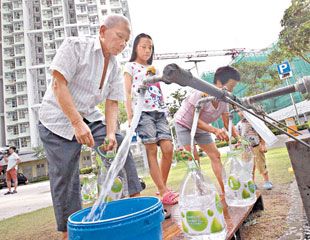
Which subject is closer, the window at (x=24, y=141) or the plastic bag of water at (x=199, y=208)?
the plastic bag of water at (x=199, y=208)

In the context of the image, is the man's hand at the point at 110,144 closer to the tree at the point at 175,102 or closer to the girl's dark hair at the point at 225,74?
the girl's dark hair at the point at 225,74

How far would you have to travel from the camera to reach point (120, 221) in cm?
62

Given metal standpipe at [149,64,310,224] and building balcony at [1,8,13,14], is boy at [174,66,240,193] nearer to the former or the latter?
metal standpipe at [149,64,310,224]

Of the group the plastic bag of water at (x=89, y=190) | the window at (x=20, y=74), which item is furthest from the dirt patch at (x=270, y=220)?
the window at (x=20, y=74)

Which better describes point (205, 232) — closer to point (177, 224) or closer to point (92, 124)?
point (177, 224)

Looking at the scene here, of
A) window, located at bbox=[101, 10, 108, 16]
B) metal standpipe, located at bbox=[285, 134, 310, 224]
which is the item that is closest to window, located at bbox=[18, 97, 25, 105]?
window, located at bbox=[101, 10, 108, 16]

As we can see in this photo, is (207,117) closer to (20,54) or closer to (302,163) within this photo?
(302,163)

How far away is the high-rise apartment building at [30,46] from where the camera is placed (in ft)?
95.1

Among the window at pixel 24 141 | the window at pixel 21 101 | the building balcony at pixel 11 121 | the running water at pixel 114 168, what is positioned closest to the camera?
the running water at pixel 114 168

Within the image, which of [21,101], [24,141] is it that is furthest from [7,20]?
[24,141]

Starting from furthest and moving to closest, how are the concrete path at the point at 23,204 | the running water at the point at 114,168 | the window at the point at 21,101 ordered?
the window at the point at 21,101 → the concrete path at the point at 23,204 → the running water at the point at 114,168

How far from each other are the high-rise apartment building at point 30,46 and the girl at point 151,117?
90.9ft

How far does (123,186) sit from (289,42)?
23.1 feet

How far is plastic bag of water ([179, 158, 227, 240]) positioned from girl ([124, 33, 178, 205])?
715 mm
